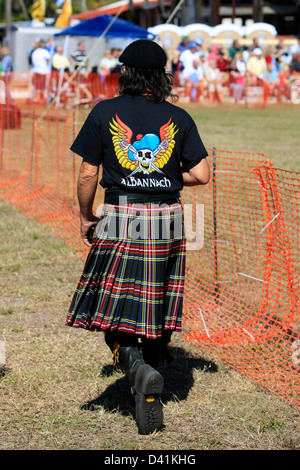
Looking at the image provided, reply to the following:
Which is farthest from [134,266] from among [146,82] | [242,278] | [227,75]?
[227,75]

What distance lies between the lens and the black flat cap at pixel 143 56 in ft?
10.4

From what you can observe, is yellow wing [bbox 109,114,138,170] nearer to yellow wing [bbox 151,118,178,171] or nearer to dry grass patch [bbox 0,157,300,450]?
yellow wing [bbox 151,118,178,171]

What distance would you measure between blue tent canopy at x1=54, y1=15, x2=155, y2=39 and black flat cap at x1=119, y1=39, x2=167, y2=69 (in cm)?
1512

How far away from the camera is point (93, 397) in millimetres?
3822

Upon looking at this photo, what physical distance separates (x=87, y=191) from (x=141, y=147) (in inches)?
14.4

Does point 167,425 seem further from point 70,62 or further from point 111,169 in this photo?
point 70,62

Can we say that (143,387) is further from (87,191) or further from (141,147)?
(141,147)

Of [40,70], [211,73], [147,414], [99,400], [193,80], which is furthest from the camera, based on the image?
[211,73]

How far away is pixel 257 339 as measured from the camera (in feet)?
15.3

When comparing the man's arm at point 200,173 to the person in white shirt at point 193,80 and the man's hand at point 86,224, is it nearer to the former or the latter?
the man's hand at point 86,224

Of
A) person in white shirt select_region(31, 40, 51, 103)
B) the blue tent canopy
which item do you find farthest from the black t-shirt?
person in white shirt select_region(31, 40, 51, 103)

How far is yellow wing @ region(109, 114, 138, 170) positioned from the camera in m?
3.17

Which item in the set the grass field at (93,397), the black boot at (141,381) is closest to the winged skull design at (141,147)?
the black boot at (141,381)
